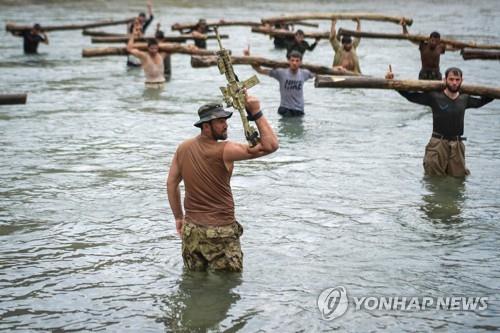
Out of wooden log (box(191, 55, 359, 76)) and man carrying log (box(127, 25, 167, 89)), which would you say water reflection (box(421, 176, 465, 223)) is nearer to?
wooden log (box(191, 55, 359, 76))

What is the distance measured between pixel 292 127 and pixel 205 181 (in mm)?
8603

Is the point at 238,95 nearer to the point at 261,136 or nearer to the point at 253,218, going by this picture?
the point at 261,136

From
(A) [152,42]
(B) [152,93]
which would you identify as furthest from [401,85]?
(B) [152,93]

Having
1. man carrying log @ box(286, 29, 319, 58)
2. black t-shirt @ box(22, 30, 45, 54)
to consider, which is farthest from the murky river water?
black t-shirt @ box(22, 30, 45, 54)

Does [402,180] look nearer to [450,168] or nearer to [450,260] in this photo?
[450,168]

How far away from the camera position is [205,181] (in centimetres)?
766

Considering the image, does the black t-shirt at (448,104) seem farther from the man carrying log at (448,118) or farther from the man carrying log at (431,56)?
the man carrying log at (431,56)

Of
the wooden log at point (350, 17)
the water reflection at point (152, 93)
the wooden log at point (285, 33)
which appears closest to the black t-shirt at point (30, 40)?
the water reflection at point (152, 93)

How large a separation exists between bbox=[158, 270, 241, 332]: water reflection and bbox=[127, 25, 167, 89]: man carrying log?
35.2 feet

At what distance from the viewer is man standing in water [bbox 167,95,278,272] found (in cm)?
754

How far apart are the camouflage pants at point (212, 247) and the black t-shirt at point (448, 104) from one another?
4376 millimetres

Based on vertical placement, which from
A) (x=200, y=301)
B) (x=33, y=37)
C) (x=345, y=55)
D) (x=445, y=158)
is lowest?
(x=200, y=301)

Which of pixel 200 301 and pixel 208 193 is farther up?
pixel 208 193

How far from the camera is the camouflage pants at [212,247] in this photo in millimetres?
7750
